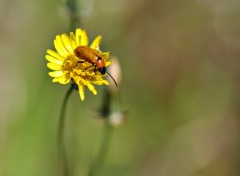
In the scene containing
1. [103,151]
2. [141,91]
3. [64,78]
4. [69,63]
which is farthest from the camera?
[141,91]

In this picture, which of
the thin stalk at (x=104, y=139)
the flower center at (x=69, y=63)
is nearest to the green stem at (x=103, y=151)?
the thin stalk at (x=104, y=139)

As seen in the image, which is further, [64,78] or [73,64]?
[73,64]

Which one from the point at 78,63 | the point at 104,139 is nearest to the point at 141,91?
the point at 104,139

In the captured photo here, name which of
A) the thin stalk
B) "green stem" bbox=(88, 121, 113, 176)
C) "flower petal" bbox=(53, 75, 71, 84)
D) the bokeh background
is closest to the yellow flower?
"flower petal" bbox=(53, 75, 71, 84)

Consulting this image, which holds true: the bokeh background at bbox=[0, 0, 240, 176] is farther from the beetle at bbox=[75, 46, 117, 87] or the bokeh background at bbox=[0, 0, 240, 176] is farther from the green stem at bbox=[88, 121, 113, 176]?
the beetle at bbox=[75, 46, 117, 87]

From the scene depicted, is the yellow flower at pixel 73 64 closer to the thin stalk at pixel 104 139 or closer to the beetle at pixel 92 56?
the beetle at pixel 92 56

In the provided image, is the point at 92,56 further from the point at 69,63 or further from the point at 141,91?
the point at 141,91
